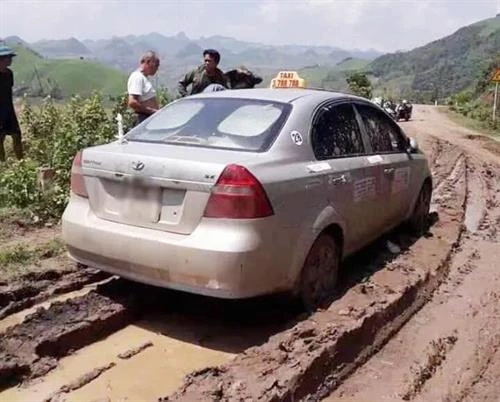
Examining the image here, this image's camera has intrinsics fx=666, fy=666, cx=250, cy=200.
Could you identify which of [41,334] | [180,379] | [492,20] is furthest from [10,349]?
[492,20]

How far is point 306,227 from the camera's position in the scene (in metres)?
4.55

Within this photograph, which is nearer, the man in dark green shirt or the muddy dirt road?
the muddy dirt road

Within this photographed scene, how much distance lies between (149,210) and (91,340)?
A: 96cm

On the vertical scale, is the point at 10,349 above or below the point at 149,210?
below

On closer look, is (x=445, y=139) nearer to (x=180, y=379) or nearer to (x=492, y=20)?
(x=180, y=379)

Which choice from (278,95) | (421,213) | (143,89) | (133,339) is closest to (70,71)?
(143,89)

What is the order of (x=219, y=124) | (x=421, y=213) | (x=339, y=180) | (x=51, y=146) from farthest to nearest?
(x=51, y=146)
(x=421, y=213)
(x=339, y=180)
(x=219, y=124)

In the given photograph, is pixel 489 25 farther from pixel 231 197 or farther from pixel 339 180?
pixel 231 197

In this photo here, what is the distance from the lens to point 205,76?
825 cm

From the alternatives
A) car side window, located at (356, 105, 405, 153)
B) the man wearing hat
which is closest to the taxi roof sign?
car side window, located at (356, 105, 405, 153)

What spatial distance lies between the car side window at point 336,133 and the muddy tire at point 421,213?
190 centimetres

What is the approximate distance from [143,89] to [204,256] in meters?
4.02

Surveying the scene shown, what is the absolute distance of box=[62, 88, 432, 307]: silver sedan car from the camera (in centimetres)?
411

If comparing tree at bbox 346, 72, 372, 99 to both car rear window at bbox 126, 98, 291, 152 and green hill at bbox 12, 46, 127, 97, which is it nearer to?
green hill at bbox 12, 46, 127, 97
